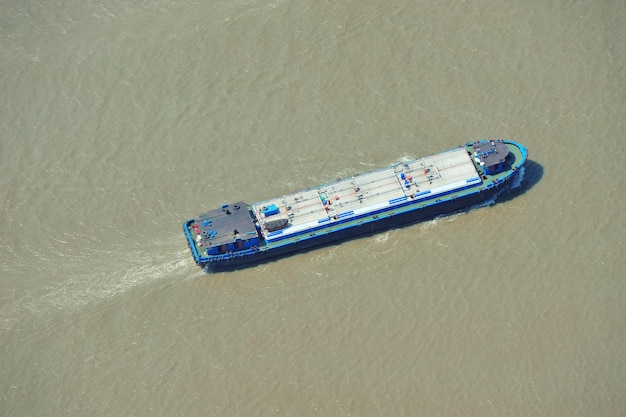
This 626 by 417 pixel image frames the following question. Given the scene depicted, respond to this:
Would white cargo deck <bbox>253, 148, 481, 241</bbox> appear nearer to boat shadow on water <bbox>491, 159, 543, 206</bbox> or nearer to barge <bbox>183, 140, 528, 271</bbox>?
barge <bbox>183, 140, 528, 271</bbox>

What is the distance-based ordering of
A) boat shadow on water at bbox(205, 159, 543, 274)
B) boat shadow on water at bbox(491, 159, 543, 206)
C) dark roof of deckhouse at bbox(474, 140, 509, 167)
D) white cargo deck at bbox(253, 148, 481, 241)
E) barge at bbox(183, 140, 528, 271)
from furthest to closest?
boat shadow on water at bbox(491, 159, 543, 206)
dark roof of deckhouse at bbox(474, 140, 509, 167)
white cargo deck at bbox(253, 148, 481, 241)
boat shadow on water at bbox(205, 159, 543, 274)
barge at bbox(183, 140, 528, 271)

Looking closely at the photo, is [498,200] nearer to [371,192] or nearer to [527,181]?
[527,181]

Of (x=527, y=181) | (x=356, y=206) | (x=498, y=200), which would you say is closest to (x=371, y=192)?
(x=356, y=206)

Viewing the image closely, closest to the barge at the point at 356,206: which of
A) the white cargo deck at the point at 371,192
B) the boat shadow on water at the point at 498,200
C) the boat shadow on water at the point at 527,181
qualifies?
the white cargo deck at the point at 371,192

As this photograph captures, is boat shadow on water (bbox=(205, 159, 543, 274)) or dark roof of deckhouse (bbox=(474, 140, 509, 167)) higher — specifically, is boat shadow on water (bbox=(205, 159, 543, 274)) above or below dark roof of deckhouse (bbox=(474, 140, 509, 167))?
below

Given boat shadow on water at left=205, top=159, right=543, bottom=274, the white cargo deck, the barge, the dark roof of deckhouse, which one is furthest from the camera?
the dark roof of deckhouse

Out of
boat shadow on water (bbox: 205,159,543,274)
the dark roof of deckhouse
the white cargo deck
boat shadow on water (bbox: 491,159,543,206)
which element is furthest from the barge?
boat shadow on water (bbox: 491,159,543,206)

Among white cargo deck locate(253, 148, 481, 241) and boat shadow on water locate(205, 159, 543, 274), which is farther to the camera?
white cargo deck locate(253, 148, 481, 241)

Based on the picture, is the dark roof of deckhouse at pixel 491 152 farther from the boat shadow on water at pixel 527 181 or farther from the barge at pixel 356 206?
the boat shadow on water at pixel 527 181
